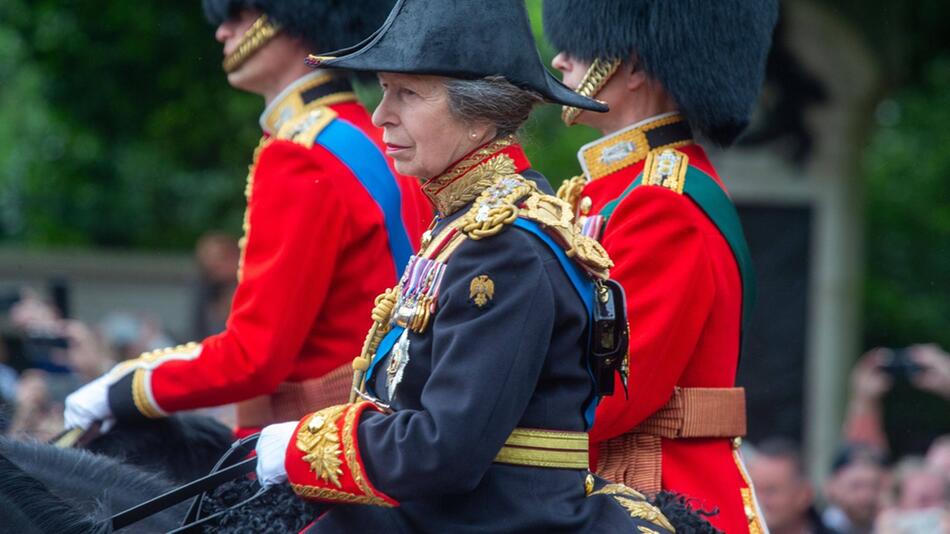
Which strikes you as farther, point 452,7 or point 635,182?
point 635,182

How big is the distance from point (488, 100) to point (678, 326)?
96cm

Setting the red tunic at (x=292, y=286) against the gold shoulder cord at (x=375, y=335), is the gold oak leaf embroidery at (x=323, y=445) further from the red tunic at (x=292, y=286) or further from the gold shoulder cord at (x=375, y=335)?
the red tunic at (x=292, y=286)

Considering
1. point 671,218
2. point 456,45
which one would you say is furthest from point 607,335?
point 671,218

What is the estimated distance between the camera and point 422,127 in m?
2.89

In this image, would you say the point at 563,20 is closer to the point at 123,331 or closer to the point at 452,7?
the point at 452,7

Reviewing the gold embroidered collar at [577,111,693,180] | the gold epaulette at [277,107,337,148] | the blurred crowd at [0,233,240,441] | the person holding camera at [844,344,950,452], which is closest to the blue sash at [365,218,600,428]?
the gold embroidered collar at [577,111,693,180]

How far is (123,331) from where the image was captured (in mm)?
8859

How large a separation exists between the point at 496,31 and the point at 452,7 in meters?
0.10

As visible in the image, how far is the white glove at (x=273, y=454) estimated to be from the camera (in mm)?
2844

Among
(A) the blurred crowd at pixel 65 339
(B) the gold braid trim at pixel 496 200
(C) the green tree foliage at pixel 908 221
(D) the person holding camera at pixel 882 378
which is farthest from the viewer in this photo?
(C) the green tree foliage at pixel 908 221

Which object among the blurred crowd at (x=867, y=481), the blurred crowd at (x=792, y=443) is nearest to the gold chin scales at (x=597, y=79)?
the blurred crowd at (x=792, y=443)

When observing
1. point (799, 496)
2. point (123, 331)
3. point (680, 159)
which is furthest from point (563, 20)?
point (123, 331)

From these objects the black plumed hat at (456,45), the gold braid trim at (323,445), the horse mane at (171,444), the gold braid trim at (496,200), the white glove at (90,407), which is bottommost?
the horse mane at (171,444)

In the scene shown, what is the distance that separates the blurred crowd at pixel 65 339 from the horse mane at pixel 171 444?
0.29m
